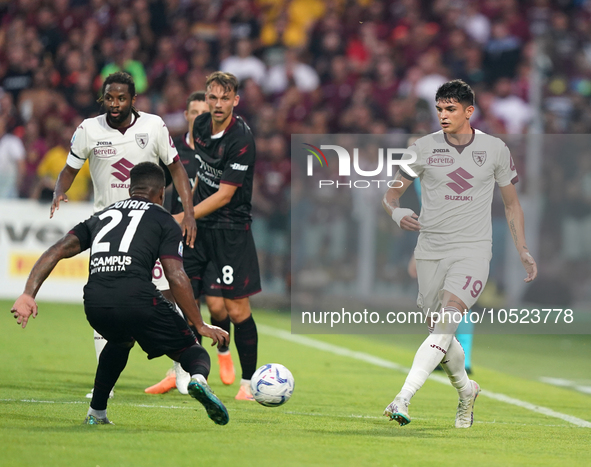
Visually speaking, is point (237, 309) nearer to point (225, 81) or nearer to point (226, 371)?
point (226, 371)

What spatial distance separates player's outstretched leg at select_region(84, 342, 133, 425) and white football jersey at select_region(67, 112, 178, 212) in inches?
69.9

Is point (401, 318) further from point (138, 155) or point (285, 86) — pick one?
point (138, 155)

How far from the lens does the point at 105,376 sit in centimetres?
564

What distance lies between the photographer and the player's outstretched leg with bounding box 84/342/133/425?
5.62 meters

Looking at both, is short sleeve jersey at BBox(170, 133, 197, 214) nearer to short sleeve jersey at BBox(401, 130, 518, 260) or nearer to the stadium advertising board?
short sleeve jersey at BBox(401, 130, 518, 260)

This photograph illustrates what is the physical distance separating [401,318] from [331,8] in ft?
22.6

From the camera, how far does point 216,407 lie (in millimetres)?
5074

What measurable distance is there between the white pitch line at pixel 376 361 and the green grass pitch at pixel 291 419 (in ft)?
0.39

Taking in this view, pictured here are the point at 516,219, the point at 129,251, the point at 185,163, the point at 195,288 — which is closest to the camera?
the point at 129,251

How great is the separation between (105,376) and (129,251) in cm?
82

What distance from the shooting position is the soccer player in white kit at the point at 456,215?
6.23m

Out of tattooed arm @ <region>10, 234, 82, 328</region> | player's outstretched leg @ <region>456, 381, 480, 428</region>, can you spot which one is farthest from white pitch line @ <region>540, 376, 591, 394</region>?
tattooed arm @ <region>10, 234, 82, 328</region>

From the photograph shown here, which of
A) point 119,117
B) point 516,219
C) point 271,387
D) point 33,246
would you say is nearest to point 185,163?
point 119,117

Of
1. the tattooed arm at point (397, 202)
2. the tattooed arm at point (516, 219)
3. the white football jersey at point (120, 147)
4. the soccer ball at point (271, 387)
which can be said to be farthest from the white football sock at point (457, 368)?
the white football jersey at point (120, 147)
